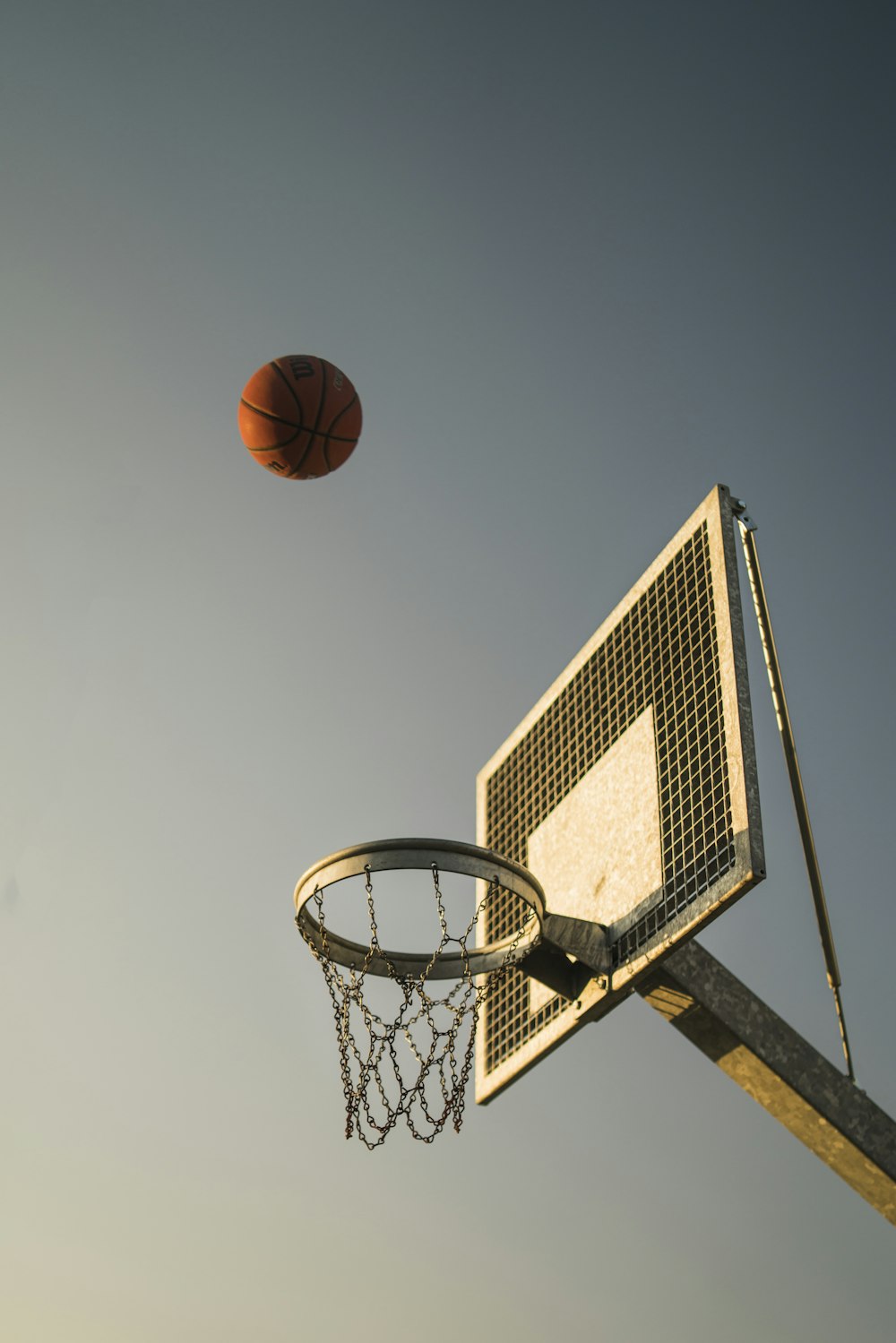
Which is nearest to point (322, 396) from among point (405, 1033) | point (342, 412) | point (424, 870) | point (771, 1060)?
point (342, 412)

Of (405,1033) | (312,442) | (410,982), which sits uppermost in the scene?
(312,442)

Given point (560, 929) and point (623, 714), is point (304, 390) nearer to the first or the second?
point (623, 714)

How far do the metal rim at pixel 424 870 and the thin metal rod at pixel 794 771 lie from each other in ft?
4.90

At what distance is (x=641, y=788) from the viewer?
20.8 feet

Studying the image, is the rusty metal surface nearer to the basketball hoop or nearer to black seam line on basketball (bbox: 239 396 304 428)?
the basketball hoop

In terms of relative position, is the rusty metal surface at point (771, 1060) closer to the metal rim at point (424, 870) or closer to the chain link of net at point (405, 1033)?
the metal rim at point (424, 870)

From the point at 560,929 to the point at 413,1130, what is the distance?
1.17m

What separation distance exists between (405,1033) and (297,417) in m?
3.10

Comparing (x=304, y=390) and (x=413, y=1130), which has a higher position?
(x=304, y=390)

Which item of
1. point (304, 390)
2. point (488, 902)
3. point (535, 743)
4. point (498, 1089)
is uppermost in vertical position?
point (304, 390)

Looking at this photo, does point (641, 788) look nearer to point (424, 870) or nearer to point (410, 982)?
point (424, 870)

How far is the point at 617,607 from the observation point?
714cm

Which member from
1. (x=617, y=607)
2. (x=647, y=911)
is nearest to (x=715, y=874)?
(x=647, y=911)

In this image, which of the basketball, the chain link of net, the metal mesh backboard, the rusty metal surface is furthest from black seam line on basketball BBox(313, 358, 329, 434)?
the rusty metal surface
